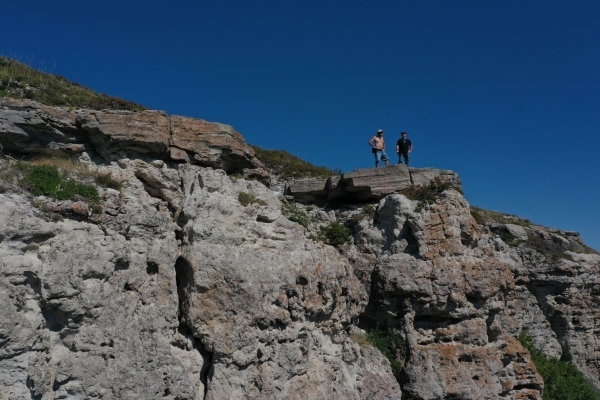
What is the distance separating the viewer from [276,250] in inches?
431

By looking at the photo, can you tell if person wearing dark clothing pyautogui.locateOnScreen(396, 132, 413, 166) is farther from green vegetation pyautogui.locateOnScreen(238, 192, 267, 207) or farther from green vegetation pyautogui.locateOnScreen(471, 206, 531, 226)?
green vegetation pyautogui.locateOnScreen(471, 206, 531, 226)

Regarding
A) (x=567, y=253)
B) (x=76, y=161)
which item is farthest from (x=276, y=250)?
(x=567, y=253)

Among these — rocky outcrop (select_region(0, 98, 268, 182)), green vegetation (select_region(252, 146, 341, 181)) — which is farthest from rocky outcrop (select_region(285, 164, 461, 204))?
rocky outcrop (select_region(0, 98, 268, 182))

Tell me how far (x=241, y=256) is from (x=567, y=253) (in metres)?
19.8

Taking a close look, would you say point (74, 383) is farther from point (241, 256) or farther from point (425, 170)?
point (425, 170)

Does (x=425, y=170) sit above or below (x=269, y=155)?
below

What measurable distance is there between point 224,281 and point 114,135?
194 inches

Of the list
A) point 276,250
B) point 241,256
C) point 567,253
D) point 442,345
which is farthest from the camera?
point 567,253

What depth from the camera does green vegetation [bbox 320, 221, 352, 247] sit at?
15101mm

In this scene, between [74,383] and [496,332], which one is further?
[496,332]

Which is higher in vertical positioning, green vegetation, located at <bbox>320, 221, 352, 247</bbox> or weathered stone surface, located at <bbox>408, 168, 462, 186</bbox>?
weathered stone surface, located at <bbox>408, 168, 462, 186</bbox>

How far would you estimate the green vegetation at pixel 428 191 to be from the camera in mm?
14594

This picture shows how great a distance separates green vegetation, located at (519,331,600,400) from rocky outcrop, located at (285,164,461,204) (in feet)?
27.7

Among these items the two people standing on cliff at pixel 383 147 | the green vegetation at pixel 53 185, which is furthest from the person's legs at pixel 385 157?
the green vegetation at pixel 53 185
